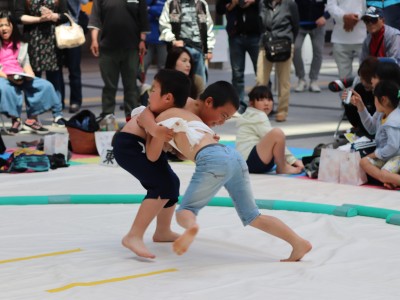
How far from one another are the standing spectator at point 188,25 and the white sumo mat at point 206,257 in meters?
3.31

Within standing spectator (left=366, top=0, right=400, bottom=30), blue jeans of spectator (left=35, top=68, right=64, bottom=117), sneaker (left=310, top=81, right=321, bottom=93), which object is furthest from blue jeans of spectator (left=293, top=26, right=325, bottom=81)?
blue jeans of spectator (left=35, top=68, right=64, bottom=117)

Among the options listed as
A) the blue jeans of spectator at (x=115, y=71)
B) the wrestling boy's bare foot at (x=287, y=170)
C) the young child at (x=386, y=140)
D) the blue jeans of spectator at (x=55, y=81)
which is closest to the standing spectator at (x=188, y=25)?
the blue jeans of spectator at (x=115, y=71)

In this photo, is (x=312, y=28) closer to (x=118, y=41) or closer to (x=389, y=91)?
(x=118, y=41)

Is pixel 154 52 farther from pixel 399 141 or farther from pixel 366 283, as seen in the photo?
pixel 366 283

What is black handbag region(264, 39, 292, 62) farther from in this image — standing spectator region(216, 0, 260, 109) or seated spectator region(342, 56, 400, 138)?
seated spectator region(342, 56, 400, 138)

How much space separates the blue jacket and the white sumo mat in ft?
16.5

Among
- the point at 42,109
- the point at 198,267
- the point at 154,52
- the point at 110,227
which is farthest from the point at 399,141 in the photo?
the point at 154,52

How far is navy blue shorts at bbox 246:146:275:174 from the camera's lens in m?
7.26

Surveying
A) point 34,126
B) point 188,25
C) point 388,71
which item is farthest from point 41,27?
point 388,71

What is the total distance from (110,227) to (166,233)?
61 cm

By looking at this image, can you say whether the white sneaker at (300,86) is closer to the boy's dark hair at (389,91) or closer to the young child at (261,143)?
the young child at (261,143)

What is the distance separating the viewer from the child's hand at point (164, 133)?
4410 mm

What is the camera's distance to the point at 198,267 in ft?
14.7

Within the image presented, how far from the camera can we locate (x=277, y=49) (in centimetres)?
1009
